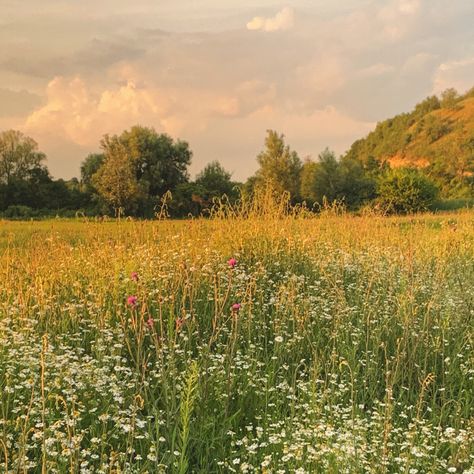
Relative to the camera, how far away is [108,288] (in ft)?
24.0

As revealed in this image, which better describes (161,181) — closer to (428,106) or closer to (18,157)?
(18,157)

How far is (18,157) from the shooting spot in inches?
2114

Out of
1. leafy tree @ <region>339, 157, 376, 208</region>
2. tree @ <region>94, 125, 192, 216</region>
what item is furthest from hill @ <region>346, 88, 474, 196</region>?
tree @ <region>94, 125, 192, 216</region>

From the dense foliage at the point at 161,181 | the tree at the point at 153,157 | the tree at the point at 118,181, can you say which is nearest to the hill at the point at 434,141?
the dense foliage at the point at 161,181

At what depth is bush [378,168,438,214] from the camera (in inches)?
1823

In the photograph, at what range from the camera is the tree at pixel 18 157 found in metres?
52.8

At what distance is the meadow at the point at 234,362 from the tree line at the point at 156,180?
34510 mm

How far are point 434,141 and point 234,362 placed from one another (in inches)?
4294

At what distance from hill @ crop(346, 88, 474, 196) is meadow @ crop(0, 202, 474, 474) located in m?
71.7

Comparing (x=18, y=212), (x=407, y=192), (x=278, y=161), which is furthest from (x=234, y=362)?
(x=278, y=161)

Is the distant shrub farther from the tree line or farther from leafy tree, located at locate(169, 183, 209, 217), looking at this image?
leafy tree, located at locate(169, 183, 209, 217)

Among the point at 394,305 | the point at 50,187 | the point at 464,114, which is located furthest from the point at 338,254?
the point at 464,114

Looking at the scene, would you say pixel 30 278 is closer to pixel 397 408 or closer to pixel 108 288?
pixel 108 288

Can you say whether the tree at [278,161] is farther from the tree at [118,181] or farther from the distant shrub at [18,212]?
the distant shrub at [18,212]
